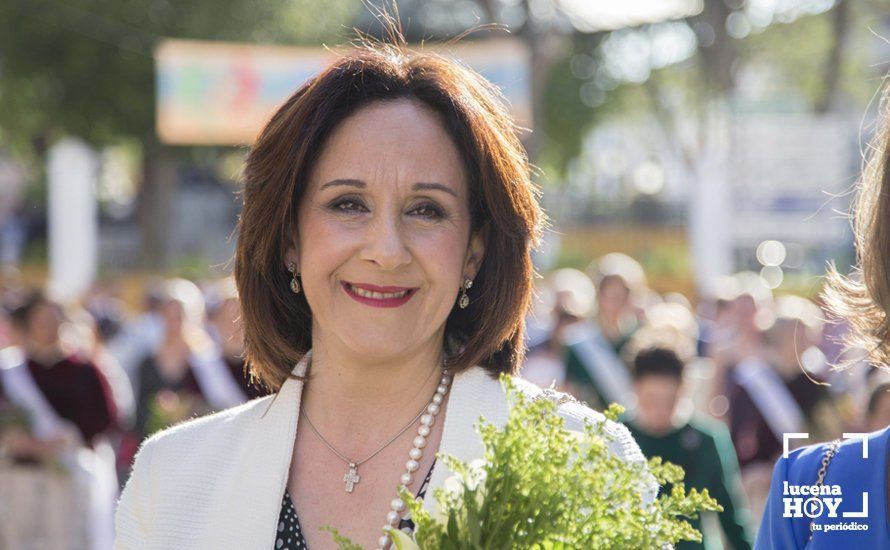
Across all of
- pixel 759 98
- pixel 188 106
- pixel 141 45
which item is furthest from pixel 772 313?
pixel 759 98

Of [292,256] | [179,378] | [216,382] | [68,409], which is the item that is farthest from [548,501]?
[179,378]

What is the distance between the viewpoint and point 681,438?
224 inches

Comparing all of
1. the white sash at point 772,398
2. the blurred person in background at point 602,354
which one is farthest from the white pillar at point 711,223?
the white sash at point 772,398

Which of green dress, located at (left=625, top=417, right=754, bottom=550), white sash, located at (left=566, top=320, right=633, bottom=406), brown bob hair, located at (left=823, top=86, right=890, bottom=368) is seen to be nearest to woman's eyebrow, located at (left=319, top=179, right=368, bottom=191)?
brown bob hair, located at (left=823, top=86, right=890, bottom=368)

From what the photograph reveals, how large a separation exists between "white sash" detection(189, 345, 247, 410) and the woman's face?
596 cm

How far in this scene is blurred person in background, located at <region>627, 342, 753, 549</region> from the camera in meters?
5.26

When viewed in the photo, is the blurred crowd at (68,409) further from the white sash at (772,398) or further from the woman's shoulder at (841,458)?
the woman's shoulder at (841,458)

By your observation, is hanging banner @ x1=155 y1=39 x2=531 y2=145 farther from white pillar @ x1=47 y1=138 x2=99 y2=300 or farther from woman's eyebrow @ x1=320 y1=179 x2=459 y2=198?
woman's eyebrow @ x1=320 y1=179 x2=459 y2=198

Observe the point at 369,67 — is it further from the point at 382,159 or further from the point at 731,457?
the point at 731,457

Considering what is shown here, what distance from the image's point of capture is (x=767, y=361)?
9.02m

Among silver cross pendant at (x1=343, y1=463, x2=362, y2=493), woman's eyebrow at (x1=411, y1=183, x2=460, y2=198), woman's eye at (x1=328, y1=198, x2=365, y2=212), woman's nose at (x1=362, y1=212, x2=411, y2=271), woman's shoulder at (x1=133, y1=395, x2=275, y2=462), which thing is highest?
woman's eyebrow at (x1=411, y1=183, x2=460, y2=198)

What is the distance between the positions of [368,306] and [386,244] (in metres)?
0.14

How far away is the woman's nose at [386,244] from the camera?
2.56 m

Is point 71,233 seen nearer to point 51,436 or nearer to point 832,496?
point 51,436
